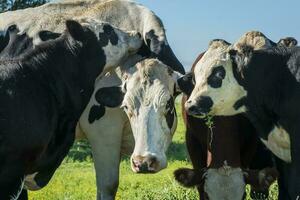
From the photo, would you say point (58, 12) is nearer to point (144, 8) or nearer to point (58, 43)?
point (144, 8)

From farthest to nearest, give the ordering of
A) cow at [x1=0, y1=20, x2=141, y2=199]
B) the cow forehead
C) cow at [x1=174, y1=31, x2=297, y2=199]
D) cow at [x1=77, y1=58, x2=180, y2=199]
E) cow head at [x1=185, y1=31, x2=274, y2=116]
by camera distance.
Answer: cow at [x1=174, y1=31, x2=297, y2=199] → the cow forehead → cow head at [x1=185, y1=31, x2=274, y2=116] → cow at [x1=77, y1=58, x2=180, y2=199] → cow at [x1=0, y1=20, x2=141, y2=199]

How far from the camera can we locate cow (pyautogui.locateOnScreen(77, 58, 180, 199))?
755cm

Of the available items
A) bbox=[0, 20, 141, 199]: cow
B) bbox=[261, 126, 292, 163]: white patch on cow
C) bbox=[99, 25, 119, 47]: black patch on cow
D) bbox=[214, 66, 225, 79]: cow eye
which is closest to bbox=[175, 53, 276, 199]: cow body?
bbox=[261, 126, 292, 163]: white patch on cow

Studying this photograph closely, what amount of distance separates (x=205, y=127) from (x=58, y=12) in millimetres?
2700

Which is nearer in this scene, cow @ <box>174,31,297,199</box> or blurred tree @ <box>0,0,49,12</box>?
cow @ <box>174,31,297,199</box>

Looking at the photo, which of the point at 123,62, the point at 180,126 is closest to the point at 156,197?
the point at 123,62

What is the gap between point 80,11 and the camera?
9.92 m

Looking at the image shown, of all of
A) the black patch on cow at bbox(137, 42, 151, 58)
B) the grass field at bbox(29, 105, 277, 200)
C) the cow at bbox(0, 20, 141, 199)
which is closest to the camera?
the cow at bbox(0, 20, 141, 199)

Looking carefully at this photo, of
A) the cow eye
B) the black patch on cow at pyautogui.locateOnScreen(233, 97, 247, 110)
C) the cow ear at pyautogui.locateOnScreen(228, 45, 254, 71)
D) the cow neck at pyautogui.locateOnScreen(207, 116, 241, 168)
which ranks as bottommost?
the cow neck at pyautogui.locateOnScreen(207, 116, 241, 168)

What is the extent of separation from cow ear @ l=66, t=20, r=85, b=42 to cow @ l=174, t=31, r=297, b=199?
3.86 feet

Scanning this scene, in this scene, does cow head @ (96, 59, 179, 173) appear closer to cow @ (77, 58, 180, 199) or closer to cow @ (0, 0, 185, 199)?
cow @ (77, 58, 180, 199)

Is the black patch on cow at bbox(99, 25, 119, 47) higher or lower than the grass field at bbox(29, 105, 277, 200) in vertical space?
higher

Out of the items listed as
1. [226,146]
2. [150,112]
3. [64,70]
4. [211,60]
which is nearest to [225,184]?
[226,146]

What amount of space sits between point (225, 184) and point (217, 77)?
3.69 feet
